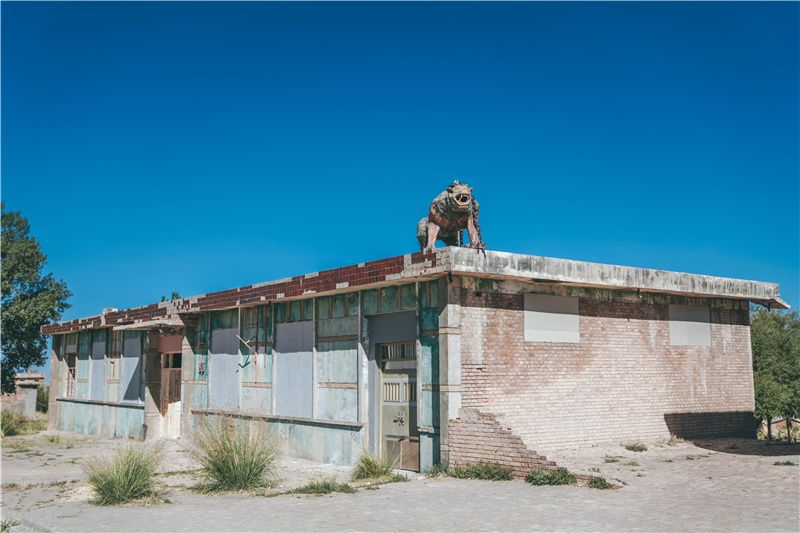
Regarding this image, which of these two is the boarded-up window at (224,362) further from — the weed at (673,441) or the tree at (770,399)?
the tree at (770,399)

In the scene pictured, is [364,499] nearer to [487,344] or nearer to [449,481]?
[449,481]

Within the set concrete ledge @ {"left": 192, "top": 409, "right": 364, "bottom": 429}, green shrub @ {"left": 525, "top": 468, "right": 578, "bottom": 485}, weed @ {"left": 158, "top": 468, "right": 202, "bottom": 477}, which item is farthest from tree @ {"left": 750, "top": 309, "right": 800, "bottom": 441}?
weed @ {"left": 158, "top": 468, "right": 202, "bottom": 477}

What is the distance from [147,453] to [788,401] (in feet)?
40.5

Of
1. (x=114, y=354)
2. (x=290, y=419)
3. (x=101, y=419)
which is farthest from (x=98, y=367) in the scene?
(x=290, y=419)

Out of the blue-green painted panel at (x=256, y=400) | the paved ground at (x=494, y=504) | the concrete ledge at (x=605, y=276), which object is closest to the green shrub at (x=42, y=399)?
the blue-green painted panel at (x=256, y=400)

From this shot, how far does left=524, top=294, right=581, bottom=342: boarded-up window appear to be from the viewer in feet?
46.6

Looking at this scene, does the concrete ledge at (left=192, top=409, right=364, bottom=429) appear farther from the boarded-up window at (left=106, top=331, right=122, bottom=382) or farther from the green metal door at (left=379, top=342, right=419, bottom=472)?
the boarded-up window at (left=106, top=331, right=122, bottom=382)

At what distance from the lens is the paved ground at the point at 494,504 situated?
8625 millimetres

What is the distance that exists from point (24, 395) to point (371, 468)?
3088 centimetres

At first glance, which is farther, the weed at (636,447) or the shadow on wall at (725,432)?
the shadow on wall at (725,432)

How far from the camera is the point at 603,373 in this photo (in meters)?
15.2

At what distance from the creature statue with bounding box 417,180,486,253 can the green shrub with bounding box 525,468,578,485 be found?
447 cm

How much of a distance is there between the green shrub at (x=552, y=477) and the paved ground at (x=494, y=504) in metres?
0.24

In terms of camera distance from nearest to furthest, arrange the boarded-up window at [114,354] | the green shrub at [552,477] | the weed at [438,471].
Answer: the green shrub at [552,477] < the weed at [438,471] < the boarded-up window at [114,354]
